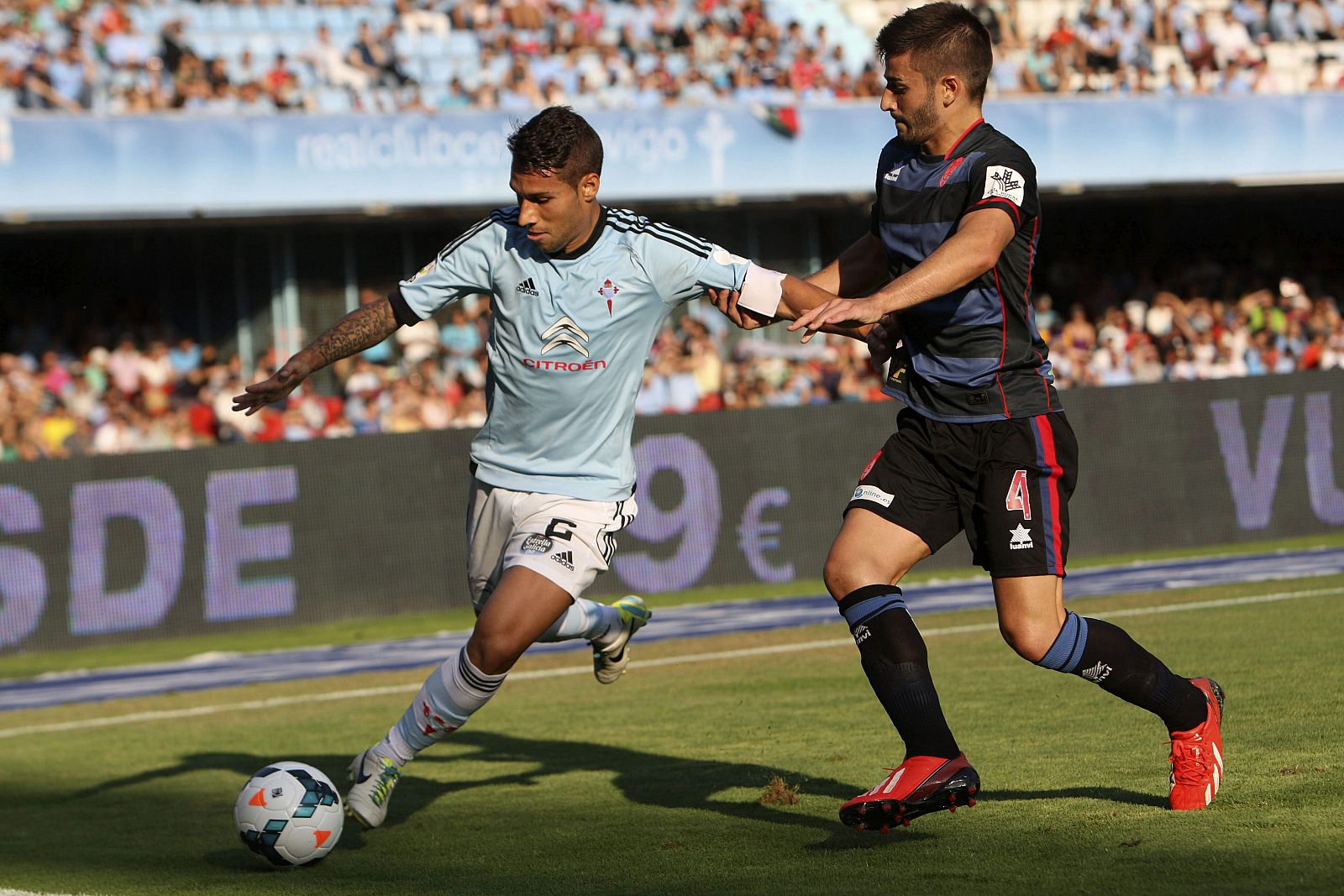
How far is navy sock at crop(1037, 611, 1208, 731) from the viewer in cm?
542

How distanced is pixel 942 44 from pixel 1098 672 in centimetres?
208

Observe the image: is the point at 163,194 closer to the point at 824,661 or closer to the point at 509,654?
the point at 824,661

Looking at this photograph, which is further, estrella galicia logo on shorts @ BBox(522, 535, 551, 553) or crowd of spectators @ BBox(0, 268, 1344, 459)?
crowd of spectators @ BBox(0, 268, 1344, 459)

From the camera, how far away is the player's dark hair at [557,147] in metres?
5.89

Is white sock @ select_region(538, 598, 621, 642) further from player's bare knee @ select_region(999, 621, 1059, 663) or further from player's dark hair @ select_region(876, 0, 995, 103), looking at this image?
player's dark hair @ select_region(876, 0, 995, 103)

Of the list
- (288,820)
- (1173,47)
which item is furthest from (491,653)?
(1173,47)

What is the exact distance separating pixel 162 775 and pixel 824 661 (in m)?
4.21

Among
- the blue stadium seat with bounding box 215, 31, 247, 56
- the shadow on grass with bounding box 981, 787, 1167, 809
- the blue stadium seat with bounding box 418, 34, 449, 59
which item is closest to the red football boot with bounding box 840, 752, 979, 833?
the shadow on grass with bounding box 981, 787, 1167, 809

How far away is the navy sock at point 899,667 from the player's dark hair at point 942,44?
1.66 meters

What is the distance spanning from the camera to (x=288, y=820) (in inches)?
231

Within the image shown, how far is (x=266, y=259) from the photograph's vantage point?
71.7 ft

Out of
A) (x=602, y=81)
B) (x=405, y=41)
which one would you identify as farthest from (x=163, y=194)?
(x=602, y=81)

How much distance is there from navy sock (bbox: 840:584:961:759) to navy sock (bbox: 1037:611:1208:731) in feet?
1.53

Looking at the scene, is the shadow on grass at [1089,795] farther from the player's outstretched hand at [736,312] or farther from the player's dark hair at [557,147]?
the player's dark hair at [557,147]
